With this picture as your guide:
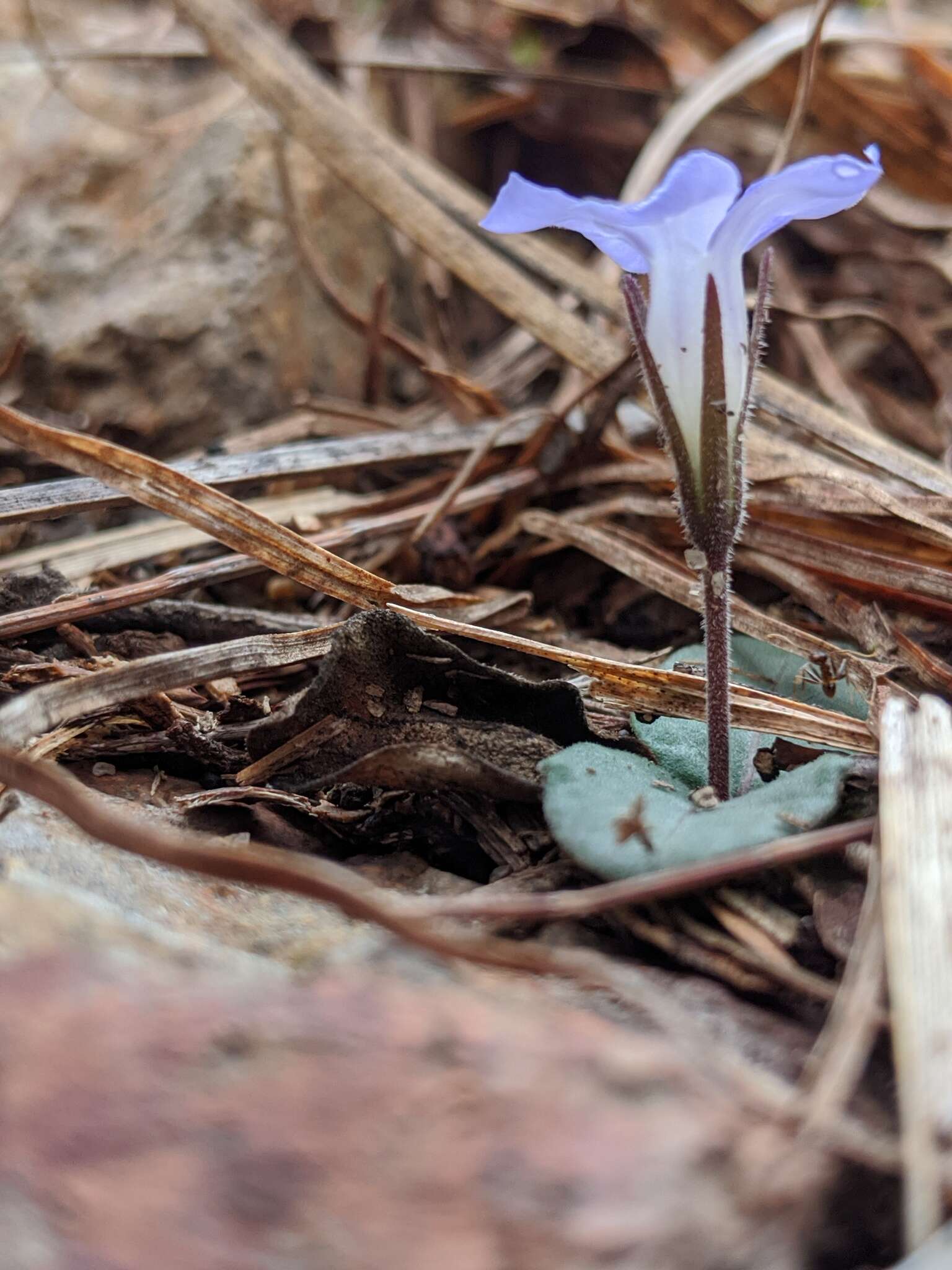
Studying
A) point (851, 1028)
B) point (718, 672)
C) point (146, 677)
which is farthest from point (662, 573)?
point (851, 1028)

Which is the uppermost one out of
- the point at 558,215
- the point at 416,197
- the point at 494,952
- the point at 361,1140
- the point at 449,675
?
the point at 416,197

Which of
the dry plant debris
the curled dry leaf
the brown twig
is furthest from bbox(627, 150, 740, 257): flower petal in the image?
the brown twig

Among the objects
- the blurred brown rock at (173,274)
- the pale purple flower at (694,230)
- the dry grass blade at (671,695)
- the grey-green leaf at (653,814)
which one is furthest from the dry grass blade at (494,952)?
the blurred brown rock at (173,274)

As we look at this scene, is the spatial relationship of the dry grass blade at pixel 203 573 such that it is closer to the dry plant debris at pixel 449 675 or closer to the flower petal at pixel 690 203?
the dry plant debris at pixel 449 675

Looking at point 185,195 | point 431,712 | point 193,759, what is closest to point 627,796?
point 431,712

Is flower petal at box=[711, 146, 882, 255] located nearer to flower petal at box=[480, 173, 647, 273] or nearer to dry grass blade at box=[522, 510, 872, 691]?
flower petal at box=[480, 173, 647, 273]

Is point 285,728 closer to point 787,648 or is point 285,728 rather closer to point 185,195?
point 787,648

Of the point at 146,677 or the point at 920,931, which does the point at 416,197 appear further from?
the point at 920,931

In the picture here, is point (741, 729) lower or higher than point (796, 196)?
lower
